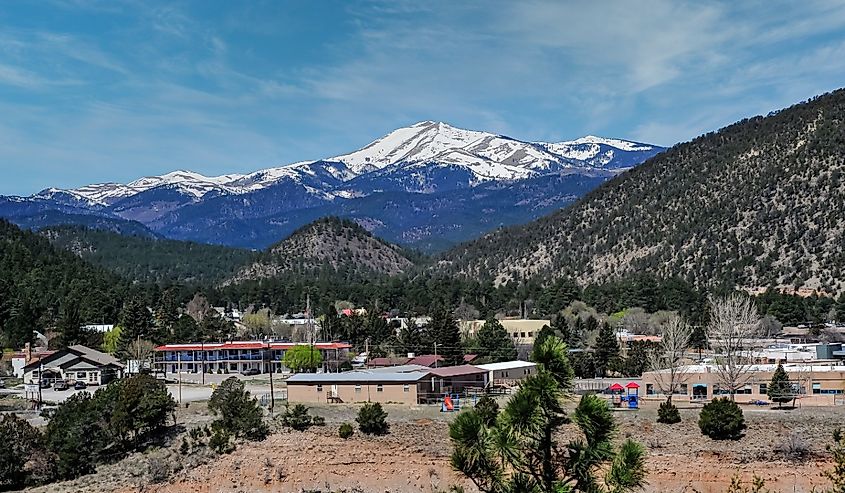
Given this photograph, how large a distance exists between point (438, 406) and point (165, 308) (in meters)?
61.1

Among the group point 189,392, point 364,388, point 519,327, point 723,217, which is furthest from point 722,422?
point 723,217

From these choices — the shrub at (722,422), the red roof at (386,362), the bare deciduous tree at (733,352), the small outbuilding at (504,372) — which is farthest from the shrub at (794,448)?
the red roof at (386,362)

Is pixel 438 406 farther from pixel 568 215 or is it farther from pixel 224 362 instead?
pixel 568 215

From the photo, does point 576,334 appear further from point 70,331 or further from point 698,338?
point 70,331

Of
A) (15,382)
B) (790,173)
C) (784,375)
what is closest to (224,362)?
(15,382)

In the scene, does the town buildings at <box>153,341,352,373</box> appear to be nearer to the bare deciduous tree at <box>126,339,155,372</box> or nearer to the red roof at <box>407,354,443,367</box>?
the bare deciduous tree at <box>126,339,155,372</box>

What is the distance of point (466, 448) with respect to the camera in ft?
41.7

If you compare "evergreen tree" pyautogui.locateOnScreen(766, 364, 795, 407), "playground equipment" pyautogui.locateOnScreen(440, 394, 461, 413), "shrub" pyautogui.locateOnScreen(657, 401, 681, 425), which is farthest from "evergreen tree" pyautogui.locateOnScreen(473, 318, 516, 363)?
"shrub" pyautogui.locateOnScreen(657, 401, 681, 425)

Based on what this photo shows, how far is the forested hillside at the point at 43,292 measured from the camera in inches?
3620

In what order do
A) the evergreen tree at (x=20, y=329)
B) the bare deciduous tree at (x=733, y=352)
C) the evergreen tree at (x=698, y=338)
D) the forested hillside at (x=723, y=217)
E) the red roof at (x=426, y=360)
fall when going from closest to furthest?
the bare deciduous tree at (x=733, y=352) → the red roof at (x=426, y=360) → the evergreen tree at (x=698, y=338) → the evergreen tree at (x=20, y=329) → the forested hillside at (x=723, y=217)

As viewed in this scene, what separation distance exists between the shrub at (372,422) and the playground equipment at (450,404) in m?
4.19

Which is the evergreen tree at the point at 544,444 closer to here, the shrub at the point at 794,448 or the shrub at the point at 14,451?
the shrub at the point at 794,448

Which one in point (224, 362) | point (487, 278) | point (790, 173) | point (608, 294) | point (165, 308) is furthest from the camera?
point (487, 278)

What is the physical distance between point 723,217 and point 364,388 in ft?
348
